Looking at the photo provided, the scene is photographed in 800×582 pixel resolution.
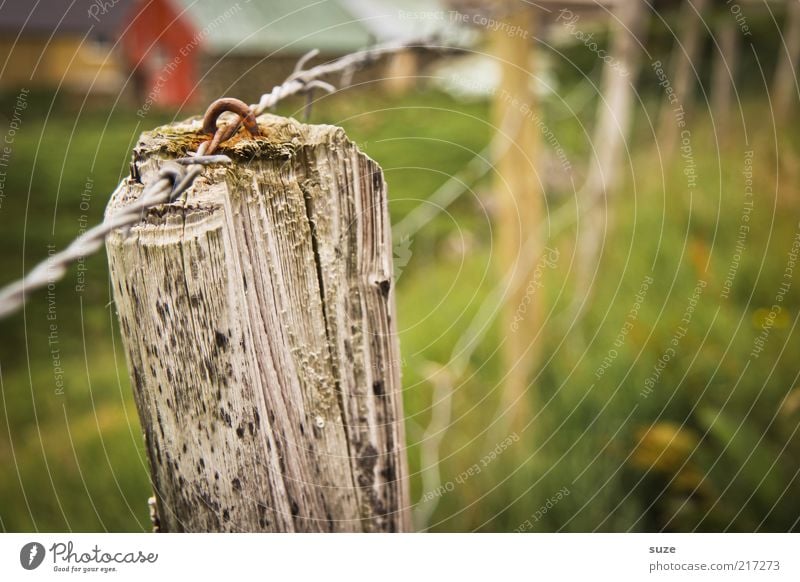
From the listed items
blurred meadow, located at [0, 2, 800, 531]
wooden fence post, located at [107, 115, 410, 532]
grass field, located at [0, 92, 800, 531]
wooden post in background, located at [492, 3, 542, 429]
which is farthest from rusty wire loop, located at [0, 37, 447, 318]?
wooden post in background, located at [492, 3, 542, 429]

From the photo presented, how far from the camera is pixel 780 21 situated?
3.75 meters

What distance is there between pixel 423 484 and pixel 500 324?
483mm

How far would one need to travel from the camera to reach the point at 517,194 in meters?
1.38

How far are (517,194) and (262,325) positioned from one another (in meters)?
0.90

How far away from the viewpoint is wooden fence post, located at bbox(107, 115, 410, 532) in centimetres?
55

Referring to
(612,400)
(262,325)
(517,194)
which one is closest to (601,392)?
(612,400)

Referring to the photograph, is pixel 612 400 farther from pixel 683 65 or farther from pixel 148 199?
pixel 683 65

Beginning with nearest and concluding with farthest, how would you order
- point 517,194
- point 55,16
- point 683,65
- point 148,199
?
point 148,199 < point 517,194 < point 55,16 < point 683,65

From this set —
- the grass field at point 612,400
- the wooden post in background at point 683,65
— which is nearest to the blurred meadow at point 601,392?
the grass field at point 612,400

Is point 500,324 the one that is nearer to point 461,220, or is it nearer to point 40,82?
point 461,220

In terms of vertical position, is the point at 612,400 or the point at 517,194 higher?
the point at 517,194

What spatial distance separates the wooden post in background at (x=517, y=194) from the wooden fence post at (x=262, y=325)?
782mm

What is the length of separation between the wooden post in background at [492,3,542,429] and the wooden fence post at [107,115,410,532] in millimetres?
782

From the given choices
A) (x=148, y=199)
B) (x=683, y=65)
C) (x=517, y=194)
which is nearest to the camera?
(x=148, y=199)
